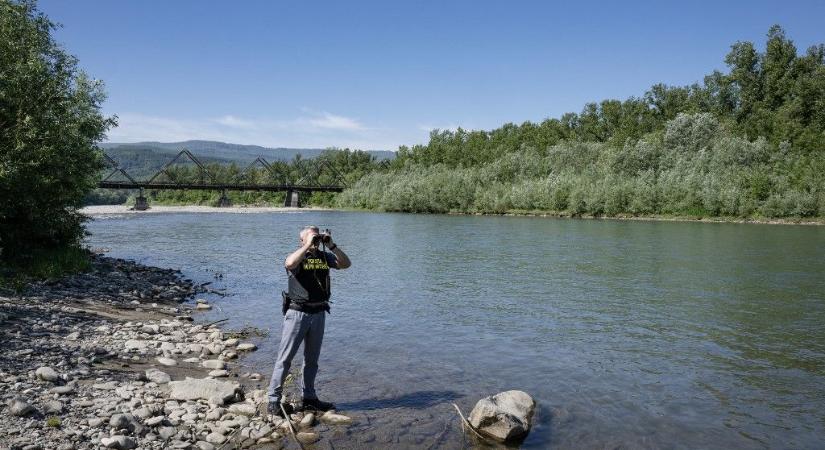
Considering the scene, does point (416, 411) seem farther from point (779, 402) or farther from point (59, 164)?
point (59, 164)

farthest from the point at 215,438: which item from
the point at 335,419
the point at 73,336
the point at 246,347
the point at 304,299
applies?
the point at 73,336

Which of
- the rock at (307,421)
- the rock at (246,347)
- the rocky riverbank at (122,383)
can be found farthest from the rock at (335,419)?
the rock at (246,347)

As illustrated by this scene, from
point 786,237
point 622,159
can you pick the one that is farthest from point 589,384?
point 622,159

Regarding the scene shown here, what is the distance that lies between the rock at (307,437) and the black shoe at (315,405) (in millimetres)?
943

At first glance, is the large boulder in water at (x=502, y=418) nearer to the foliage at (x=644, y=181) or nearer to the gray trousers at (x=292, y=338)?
the gray trousers at (x=292, y=338)

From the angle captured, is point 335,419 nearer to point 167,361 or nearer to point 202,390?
point 202,390

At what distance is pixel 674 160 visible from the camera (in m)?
116

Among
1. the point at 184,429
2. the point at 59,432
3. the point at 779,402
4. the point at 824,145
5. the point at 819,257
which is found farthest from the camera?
the point at 824,145

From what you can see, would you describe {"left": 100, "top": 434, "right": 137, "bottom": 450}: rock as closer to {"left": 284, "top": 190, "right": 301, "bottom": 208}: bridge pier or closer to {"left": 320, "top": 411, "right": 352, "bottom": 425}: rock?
{"left": 320, "top": 411, "right": 352, "bottom": 425}: rock

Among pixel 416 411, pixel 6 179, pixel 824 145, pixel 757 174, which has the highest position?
pixel 824 145

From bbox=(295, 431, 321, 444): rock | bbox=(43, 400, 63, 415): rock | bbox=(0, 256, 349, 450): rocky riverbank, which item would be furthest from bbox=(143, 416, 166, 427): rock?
bbox=(295, 431, 321, 444): rock

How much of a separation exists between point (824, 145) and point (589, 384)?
115 meters

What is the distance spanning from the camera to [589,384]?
14.4 metres

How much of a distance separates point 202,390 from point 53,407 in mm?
2564
